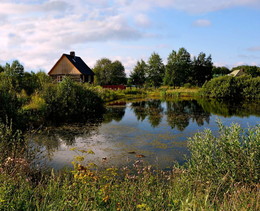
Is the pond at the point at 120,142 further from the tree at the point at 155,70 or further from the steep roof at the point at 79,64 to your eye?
the tree at the point at 155,70

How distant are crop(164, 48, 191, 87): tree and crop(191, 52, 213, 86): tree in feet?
9.40

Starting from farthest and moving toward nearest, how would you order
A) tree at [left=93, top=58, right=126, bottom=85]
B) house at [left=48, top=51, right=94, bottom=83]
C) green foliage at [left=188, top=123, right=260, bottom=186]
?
tree at [left=93, top=58, right=126, bottom=85], house at [left=48, top=51, right=94, bottom=83], green foliage at [left=188, top=123, right=260, bottom=186]

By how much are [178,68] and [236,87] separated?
955 inches

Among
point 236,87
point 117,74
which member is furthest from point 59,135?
point 117,74

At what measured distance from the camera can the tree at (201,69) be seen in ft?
253

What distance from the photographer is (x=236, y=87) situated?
48.9 meters

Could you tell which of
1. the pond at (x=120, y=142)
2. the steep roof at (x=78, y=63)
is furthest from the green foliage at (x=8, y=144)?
the steep roof at (x=78, y=63)

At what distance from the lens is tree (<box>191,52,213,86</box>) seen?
77.1 metres

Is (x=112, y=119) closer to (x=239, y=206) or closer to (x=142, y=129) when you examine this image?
(x=142, y=129)

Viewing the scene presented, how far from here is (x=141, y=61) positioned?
78062mm

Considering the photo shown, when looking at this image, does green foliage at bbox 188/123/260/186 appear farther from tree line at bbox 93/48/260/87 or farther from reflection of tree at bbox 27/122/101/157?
tree line at bbox 93/48/260/87

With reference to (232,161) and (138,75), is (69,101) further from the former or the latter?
(138,75)

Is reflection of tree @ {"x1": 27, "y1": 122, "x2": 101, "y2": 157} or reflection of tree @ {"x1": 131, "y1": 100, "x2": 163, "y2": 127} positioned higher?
reflection of tree @ {"x1": 131, "y1": 100, "x2": 163, "y2": 127}

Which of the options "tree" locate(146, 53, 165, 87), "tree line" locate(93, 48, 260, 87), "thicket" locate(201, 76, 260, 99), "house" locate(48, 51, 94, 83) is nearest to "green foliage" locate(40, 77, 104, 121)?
"house" locate(48, 51, 94, 83)
